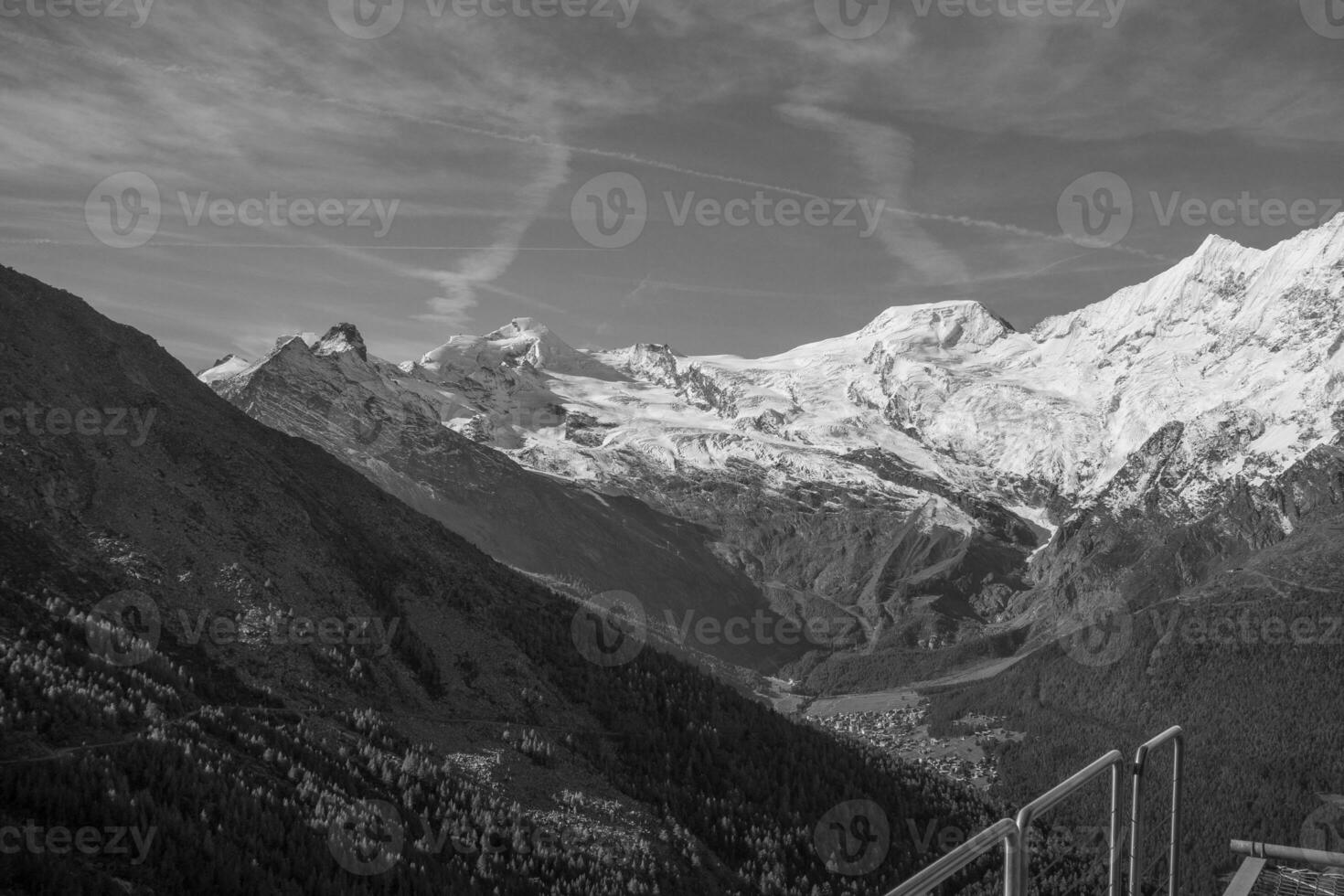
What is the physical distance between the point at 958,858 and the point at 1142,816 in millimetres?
6248

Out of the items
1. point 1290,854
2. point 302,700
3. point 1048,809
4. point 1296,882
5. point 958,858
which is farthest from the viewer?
point 302,700

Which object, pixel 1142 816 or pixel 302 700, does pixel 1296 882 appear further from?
pixel 302 700

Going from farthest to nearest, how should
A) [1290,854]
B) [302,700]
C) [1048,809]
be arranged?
→ [302,700] → [1290,854] → [1048,809]

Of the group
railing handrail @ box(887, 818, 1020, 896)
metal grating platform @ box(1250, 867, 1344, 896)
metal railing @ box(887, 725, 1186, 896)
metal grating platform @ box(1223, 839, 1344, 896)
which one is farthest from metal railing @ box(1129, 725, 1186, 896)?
railing handrail @ box(887, 818, 1020, 896)

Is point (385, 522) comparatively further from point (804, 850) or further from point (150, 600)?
point (804, 850)

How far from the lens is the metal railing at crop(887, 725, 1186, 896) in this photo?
11.8 meters

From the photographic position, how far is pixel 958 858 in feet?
39.0

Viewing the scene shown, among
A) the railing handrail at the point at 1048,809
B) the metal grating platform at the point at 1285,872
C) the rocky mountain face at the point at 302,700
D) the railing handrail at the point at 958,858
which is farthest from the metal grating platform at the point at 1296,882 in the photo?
the rocky mountain face at the point at 302,700

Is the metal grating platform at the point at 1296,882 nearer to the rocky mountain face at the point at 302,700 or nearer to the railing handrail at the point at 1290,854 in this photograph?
the railing handrail at the point at 1290,854

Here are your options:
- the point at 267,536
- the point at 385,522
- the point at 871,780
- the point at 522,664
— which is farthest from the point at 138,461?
the point at 871,780

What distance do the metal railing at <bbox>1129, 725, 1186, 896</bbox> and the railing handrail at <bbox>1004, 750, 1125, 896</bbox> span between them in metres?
0.25

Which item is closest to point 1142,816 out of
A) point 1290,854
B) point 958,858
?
point 1290,854

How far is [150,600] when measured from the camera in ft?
259

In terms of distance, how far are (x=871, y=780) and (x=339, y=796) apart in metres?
91.7
